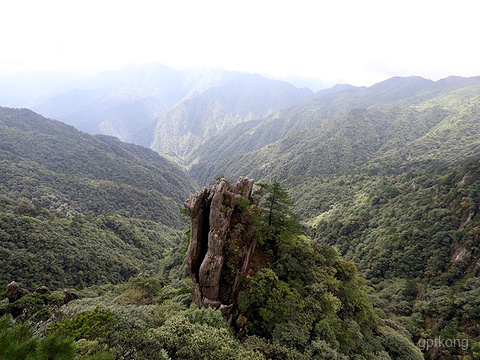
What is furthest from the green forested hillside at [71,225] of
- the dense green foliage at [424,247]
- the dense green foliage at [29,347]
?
the dense green foliage at [424,247]

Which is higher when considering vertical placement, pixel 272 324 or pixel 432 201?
pixel 272 324

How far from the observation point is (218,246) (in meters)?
25.2

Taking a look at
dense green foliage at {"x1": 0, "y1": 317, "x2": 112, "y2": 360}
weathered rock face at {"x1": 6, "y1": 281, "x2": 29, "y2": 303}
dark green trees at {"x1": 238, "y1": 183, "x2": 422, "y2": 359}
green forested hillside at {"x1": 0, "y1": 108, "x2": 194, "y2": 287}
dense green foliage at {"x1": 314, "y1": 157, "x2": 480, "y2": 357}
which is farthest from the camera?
green forested hillside at {"x1": 0, "y1": 108, "x2": 194, "y2": 287}

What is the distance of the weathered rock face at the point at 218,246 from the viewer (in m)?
24.6

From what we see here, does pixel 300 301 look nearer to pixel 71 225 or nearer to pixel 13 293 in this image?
pixel 13 293

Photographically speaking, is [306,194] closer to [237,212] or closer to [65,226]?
[65,226]

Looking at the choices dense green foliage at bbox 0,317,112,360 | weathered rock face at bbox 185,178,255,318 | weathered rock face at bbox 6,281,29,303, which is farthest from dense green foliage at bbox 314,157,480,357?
weathered rock face at bbox 6,281,29,303

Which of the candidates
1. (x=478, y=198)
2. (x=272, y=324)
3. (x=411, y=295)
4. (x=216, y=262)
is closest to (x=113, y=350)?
(x=216, y=262)

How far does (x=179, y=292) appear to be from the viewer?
33219 mm

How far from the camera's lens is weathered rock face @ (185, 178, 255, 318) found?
24.6 m

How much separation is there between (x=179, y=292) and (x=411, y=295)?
177 ft

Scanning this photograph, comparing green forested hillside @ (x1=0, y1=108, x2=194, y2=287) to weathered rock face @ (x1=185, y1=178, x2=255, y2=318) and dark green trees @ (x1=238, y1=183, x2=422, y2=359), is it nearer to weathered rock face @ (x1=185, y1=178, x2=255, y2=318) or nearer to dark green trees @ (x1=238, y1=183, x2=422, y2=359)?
weathered rock face @ (x1=185, y1=178, x2=255, y2=318)

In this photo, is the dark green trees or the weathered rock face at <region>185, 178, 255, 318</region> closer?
the dark green trees

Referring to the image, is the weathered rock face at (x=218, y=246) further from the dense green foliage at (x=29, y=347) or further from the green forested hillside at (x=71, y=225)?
the green forested hillside at (x=71, y=225)
